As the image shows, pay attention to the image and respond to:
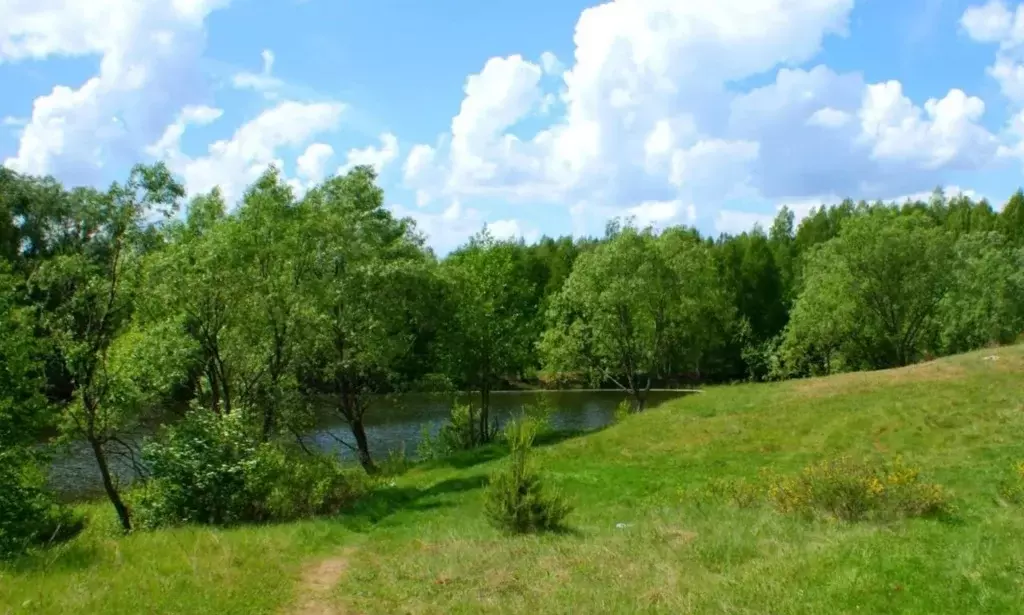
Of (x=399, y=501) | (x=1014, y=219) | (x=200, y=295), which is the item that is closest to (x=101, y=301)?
(x=200, y=295)

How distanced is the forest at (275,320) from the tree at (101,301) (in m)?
0.05

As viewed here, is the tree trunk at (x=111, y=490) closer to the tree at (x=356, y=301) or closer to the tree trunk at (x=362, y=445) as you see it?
the tree at (x=356, y=301)

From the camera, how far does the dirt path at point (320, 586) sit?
37.3 ft

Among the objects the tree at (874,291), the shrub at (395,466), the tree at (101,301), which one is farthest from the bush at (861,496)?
the tree at (874,291)

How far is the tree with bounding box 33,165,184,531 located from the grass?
3.23m

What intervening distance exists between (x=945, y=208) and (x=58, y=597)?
131312mm

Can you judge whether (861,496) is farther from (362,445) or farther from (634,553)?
(362,445)

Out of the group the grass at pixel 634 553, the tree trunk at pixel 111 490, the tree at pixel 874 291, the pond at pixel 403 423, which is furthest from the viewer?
the tree at pixel 874 291

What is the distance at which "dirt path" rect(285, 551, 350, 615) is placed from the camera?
1138 centimetres

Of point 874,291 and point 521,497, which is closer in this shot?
point 521,497

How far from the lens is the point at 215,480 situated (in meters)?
19.8

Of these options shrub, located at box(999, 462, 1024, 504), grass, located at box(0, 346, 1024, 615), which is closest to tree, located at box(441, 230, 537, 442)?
grass, located at box(0, 346, 1024, 615)

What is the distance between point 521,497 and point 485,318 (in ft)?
68.6

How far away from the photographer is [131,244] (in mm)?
20516
